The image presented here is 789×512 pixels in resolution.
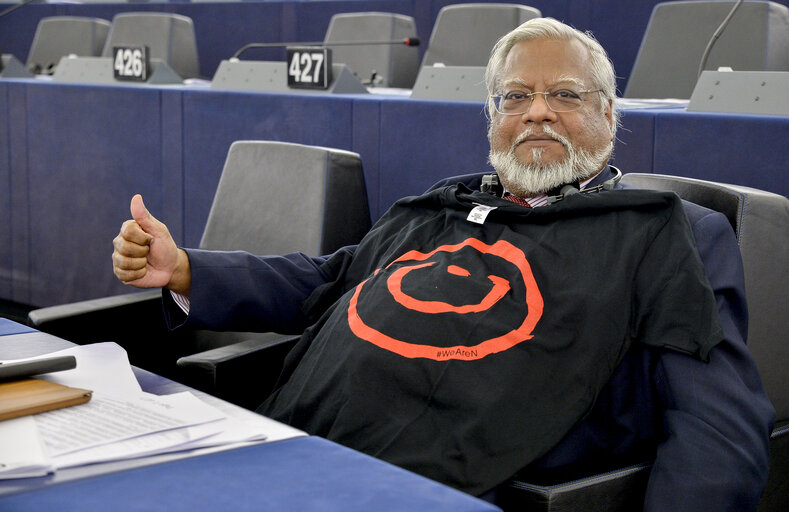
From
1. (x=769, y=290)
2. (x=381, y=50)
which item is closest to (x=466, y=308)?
(x=769, y=290)

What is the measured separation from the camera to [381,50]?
3859mm

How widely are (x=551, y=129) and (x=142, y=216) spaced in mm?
668

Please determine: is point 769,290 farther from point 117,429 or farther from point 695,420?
point 117,429

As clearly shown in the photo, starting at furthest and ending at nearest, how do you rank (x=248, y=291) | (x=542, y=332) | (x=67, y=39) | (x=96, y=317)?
(x=67, y=39) → (x=96, y=317) → (x=248, y=291) → (x=542, y=332)

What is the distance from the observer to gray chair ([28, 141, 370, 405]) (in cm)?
183

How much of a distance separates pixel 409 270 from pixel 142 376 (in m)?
0.52

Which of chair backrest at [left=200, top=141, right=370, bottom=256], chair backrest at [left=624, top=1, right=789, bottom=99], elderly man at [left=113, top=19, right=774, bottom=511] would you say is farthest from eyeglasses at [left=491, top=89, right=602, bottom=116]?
chair backrest at [left=624, top=1, right=789, bottom=99]

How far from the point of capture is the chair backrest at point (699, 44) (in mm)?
2805

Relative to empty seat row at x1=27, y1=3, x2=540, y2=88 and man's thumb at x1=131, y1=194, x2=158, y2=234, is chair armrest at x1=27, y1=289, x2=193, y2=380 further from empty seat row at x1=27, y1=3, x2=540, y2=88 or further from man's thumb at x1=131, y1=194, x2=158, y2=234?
empty seat row at x1=27, y1=3, x2=540, y2=88

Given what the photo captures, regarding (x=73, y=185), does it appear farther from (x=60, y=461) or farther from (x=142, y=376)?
(x=60, y=461)

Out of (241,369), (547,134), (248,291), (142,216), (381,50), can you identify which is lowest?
(241,369)

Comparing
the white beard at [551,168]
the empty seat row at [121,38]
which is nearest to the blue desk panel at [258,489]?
the white beard at [551,168]

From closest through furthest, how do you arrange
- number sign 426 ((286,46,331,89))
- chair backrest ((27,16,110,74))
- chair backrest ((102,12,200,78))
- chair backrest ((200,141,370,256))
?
chair backrest ((200,141,370,256)) → number sign 426 ((286,46,331,89)) → chair backrest ((102,12,200,78)) → chair backrest ((27,16,110,74))

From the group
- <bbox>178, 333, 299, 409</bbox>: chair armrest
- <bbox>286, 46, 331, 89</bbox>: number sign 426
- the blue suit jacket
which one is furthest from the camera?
<bbox>286, 46, 331, 89</bbox>: number sign 426
